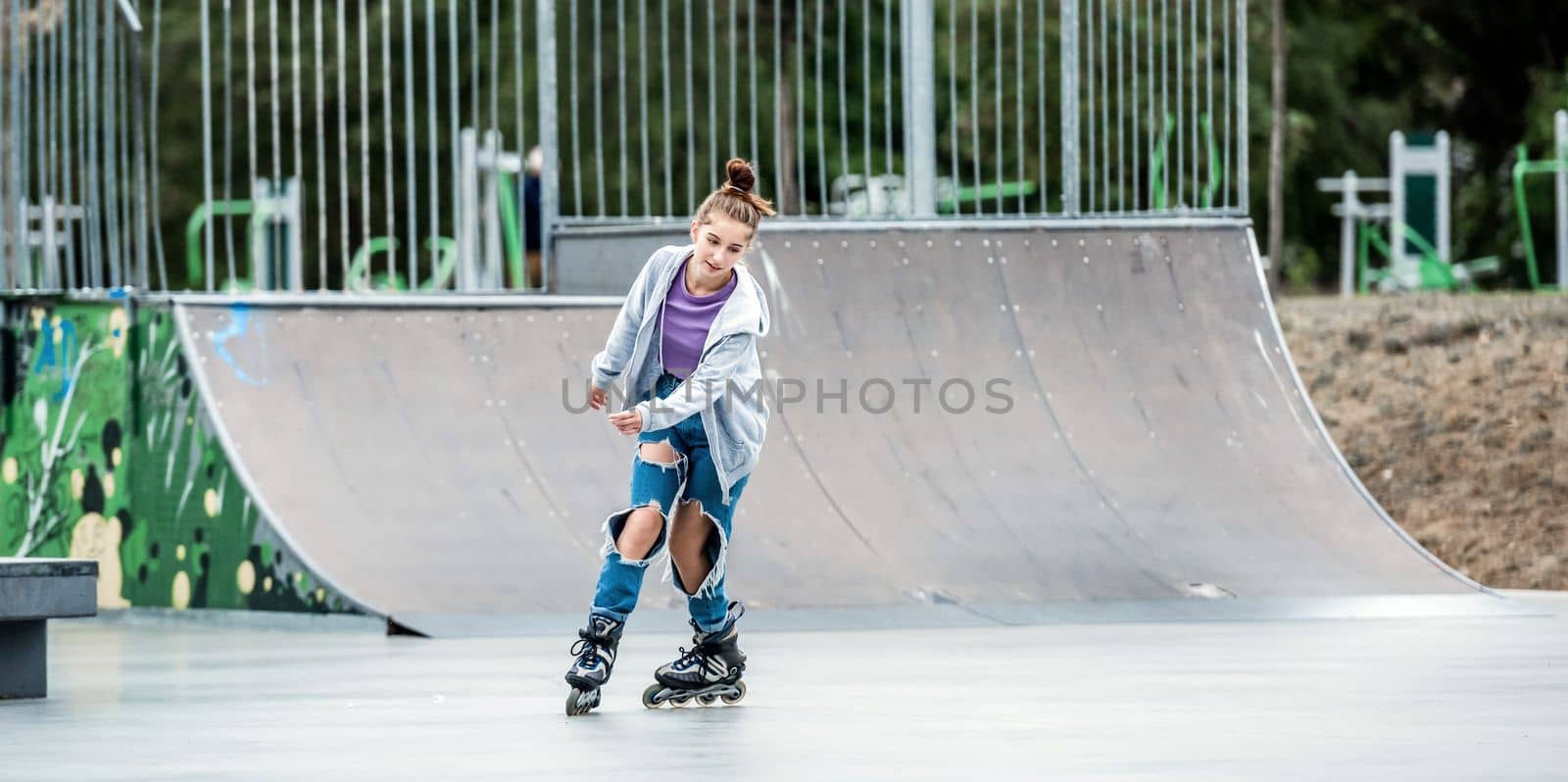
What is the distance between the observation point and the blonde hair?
6914mm

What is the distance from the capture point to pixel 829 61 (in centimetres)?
2792

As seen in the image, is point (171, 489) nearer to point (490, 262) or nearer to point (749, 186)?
point (749, 186)

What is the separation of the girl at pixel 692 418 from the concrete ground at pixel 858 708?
0.67ft

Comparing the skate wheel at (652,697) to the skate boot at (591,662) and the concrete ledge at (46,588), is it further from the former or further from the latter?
the concrete ledge at (46,588)

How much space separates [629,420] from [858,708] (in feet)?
3.08

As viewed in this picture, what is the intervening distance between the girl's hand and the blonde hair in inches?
21.6

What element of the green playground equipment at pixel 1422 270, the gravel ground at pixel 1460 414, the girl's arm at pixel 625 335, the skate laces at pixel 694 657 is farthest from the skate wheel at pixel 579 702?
the green playground equipment at pixel 1422 270

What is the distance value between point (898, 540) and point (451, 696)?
3.38 m

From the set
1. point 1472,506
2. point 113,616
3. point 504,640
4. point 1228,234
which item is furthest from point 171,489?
point 1472,506

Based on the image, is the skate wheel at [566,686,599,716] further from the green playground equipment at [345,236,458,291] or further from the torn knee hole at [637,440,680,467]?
the green playground equipment at [345,236,458,291]

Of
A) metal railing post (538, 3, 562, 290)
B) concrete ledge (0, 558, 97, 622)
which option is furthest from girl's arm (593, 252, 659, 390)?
metal railing post (538, 3, 562, 290)

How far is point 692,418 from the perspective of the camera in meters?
7.02

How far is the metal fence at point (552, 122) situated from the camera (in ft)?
37.7

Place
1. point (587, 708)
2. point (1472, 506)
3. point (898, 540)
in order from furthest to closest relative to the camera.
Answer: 1. point (1472, 506)
2. point (898, 540)
3. point (587, 708)
